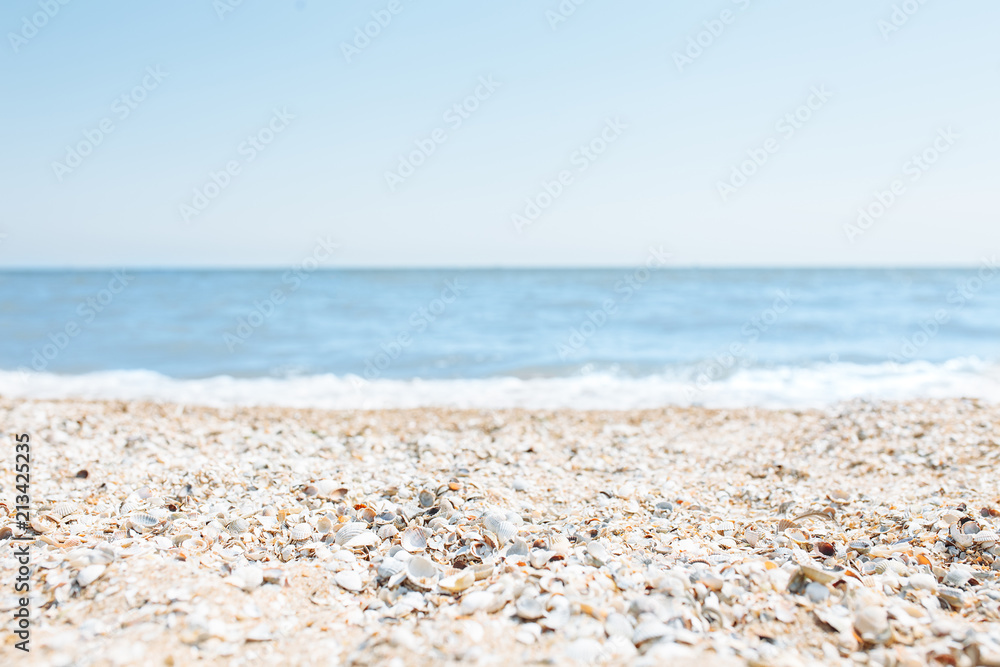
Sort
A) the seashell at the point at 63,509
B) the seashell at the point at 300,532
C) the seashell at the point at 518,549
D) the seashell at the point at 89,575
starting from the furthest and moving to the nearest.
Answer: the seashell at the point at 63,509 → the seashell at the point at 300,532 → the seashell at the point at 518,549 → the seashell at the point at 89,575

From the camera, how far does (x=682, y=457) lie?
5.97m

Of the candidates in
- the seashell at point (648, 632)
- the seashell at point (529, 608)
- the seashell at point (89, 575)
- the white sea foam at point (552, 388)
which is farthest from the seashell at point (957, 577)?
the white sea foam at point (552, 388)

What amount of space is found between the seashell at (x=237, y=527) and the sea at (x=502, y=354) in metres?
6.29

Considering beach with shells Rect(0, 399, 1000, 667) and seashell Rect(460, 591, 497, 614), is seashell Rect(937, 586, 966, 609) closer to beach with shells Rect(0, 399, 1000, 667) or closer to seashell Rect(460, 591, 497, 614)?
beach with shells Rect(0, 399, 1000, 667)

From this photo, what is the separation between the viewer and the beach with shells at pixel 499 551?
91.4 inches

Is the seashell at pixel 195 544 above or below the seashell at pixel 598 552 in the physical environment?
below

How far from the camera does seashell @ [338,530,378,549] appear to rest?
10.7ft

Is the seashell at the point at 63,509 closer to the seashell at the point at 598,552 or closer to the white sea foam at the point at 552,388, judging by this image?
the seashell at the point at 598,552

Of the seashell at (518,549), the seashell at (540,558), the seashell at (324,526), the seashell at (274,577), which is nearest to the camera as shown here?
the seashell at (274,577)

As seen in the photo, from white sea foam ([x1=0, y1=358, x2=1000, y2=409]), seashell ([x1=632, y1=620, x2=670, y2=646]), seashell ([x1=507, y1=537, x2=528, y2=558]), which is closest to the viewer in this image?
seashell ([x1=632, y1=620, x2=670, y2=646])

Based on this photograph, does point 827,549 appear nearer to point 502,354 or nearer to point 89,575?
point 89,575

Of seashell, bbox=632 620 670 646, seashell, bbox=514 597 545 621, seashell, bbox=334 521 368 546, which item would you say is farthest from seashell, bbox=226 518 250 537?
seashell, bbox=632 620 670 646

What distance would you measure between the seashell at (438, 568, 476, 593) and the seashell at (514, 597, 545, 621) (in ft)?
1.02

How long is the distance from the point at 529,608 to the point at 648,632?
1.56 feet
